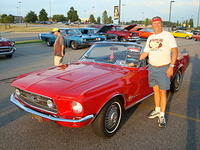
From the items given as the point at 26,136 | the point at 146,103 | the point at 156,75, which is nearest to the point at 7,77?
the point at 26,136

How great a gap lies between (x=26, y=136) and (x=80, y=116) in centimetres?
120

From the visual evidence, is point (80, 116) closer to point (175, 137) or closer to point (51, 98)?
point (51, 98)

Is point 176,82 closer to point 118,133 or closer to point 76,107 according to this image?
point 118,133

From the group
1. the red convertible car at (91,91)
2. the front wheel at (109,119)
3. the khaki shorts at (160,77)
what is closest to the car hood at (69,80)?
the red convertible car at (91,91)

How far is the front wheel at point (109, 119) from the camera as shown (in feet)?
10.6

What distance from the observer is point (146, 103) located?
5035 mm

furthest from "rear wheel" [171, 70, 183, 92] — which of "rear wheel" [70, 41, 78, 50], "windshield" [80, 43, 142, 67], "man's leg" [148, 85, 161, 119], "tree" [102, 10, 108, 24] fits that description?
"tree" [102, 10, 108, 24]

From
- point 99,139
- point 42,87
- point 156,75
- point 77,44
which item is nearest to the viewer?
point 42,87

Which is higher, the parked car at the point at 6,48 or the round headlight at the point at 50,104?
the parked car at the point at 6,48

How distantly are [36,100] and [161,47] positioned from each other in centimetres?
234

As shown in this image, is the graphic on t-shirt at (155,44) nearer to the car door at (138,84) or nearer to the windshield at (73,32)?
the car door at (138,84)

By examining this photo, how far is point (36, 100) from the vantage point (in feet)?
10.7

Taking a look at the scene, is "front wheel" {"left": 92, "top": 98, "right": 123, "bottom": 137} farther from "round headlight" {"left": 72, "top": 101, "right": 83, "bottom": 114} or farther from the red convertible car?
"round headlight" {"left": 72, "top": 101, "right": 83, "bottom": 114}

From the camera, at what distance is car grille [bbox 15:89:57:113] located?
3152 millimetres
